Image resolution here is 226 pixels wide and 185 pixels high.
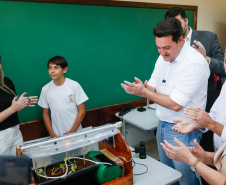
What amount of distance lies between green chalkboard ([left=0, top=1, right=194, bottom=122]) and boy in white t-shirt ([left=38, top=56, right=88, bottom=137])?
0.92ft

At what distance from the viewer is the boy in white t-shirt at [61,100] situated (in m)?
2.37

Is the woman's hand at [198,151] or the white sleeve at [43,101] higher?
the white sleeve at [43,101]

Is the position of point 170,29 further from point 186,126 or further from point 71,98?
point 71,98

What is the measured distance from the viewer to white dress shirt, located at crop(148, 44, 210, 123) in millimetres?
1658

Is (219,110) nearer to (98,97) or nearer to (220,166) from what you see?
(220,166)

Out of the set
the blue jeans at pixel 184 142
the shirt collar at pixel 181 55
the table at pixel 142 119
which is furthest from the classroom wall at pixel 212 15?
the blue jeans at pixel 184 142

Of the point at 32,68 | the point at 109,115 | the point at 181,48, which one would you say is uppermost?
the point at 181,48

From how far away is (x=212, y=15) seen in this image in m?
4.18

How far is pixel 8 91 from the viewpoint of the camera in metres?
1.94

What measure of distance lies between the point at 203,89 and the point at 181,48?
1.19 ft

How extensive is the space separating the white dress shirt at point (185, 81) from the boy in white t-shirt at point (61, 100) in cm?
96

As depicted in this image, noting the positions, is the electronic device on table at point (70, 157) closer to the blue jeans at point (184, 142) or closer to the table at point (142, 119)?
the blue jeans at point (184, 142)

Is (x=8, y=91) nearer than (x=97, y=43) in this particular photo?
Yes

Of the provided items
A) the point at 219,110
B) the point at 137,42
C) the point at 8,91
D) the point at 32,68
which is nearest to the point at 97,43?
the point at 137,42
